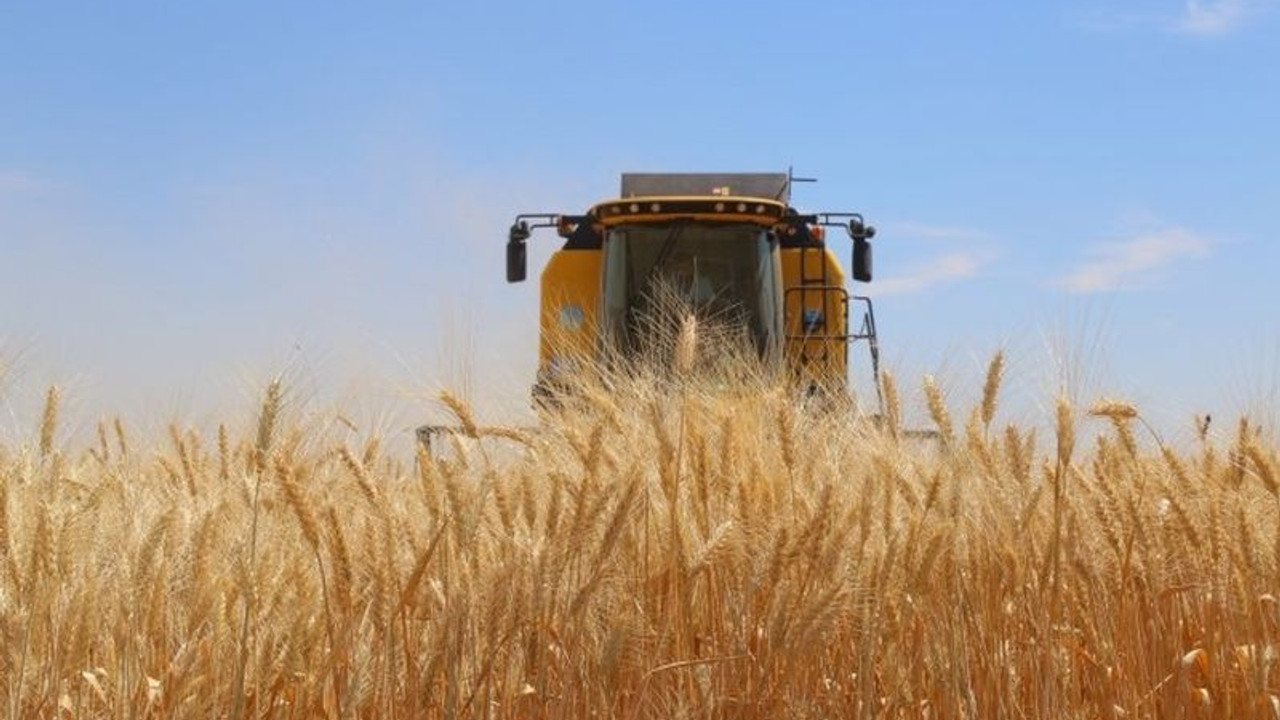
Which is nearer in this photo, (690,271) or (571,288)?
(690,271)

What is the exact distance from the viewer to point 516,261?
30.6 ft

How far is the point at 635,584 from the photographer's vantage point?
8.63 feet

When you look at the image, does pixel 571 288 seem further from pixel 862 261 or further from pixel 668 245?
pixel 862 261

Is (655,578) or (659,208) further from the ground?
(659,208)

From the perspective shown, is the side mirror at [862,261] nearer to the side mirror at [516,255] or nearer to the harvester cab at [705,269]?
the harvester cab at [705,269]

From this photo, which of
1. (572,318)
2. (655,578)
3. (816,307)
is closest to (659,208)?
(572,318)

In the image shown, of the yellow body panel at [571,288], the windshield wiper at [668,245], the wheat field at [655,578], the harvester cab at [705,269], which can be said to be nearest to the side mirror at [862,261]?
the harvester cab at [705,269]

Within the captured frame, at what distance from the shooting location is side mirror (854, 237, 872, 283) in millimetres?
9242

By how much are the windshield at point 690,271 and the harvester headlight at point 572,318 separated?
0.58m

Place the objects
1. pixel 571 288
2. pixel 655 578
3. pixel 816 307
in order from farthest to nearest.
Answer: pixel 571 288 < pixel 816 307 < pixel 655 578

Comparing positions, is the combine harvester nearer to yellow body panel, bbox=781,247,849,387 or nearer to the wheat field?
yellow body panel, bbox=781,247,849,387

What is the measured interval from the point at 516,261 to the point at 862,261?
2130 mm

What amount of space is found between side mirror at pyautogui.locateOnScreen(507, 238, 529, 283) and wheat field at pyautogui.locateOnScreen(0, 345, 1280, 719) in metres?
6.05

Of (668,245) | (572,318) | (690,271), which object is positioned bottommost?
(572,318)
